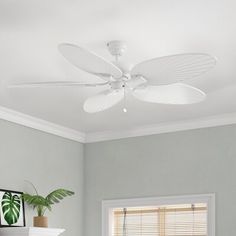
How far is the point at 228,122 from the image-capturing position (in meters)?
5.12

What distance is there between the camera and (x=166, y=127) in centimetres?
543

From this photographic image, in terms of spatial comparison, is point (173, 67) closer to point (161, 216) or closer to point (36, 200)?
point (36, 200)

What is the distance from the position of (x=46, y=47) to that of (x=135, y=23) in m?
0.65

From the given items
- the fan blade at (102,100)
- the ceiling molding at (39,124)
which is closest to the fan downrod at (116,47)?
the fan blade at (102,100)

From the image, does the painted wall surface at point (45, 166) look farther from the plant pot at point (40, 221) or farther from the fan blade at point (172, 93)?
the fan blade at point (172, 93)

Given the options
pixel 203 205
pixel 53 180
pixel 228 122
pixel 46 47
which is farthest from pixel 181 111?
pixel 46 47

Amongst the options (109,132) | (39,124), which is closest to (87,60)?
(39,124)

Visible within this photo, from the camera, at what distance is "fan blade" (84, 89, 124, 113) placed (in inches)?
138

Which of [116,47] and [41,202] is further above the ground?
[116,47]

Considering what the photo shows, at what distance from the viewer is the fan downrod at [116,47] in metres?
3.33

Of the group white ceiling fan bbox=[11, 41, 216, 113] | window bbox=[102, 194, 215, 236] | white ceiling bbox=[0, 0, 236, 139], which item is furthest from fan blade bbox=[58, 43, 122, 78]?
window bbox=[102, 194, 215, 236]

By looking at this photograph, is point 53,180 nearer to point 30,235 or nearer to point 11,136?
point 11,136

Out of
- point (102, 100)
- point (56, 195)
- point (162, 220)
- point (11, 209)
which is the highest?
point (102, 100)

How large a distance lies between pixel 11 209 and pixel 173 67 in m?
2.44
